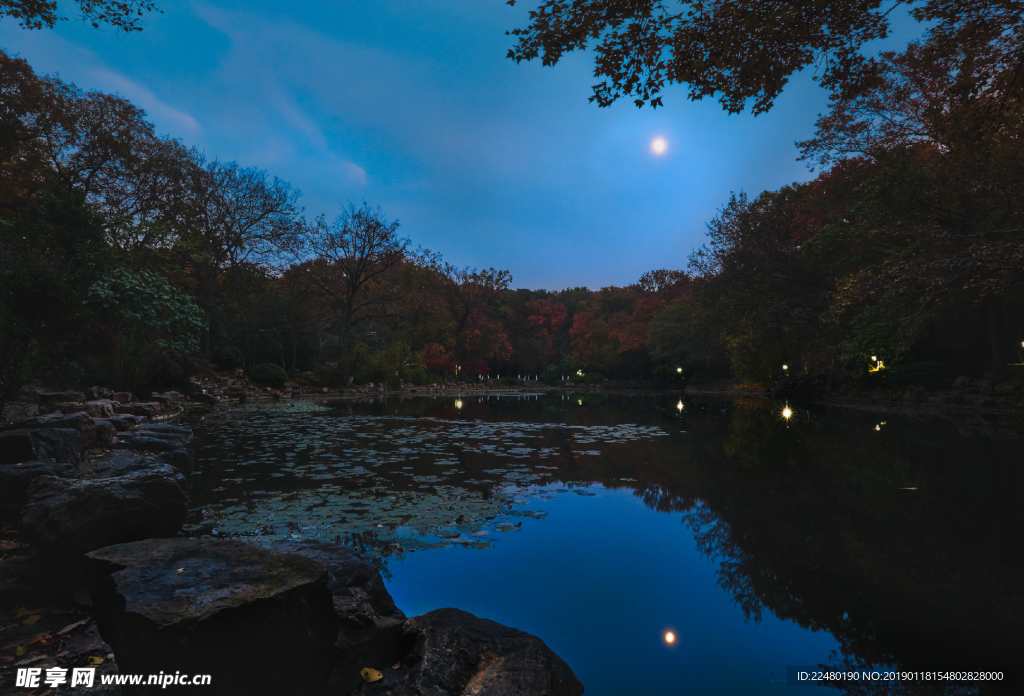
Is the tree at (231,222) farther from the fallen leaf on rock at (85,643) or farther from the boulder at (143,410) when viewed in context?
the fallen leaf on rock at (85,643)

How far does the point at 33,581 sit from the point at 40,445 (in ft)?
8.75

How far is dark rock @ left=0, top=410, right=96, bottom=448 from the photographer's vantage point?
5070mm

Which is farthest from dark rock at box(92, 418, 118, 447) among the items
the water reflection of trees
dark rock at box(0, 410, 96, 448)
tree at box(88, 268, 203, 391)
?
the water reflection of trees

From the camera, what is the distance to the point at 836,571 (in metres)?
3.08

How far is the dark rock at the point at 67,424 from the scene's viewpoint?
200 inches

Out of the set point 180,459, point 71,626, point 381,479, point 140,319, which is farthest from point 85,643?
point 140,319

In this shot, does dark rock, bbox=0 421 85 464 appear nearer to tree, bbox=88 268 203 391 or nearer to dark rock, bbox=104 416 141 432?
dark rock, bbox=104 416 141 432

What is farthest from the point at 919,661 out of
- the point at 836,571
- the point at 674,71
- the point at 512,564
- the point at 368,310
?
the point at 368,310

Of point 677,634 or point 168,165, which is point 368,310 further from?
point 677,634

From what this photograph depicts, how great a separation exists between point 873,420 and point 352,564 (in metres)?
14.3

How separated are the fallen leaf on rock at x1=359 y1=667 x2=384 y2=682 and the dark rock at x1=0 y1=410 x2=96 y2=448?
209 inches

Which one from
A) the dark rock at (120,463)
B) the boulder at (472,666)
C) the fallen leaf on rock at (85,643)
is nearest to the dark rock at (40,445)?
the dark rock at (120,463)

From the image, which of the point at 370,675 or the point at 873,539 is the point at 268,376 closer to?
the point at 370,675

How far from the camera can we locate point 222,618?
1.73m
